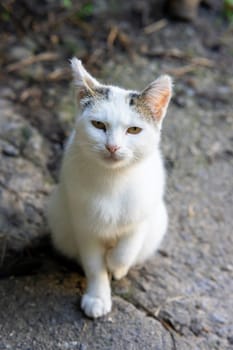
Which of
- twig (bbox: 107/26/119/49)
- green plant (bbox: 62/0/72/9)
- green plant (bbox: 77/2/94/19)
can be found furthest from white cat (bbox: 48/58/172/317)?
green plant (bbox: 77/2/94/19)

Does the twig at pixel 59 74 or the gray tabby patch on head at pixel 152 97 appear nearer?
the gray tabby patch on head at pixel 152 97

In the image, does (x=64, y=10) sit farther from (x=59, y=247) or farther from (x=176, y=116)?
(x=59, y=247)

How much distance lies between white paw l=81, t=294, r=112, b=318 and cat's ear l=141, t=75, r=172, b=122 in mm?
865

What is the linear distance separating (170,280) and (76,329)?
0.60m

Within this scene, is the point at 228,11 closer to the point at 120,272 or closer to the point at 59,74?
the point at 59,74

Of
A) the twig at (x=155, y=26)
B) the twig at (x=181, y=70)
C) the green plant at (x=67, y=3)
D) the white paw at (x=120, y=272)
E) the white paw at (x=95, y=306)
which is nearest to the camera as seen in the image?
the white paw at (x=95, y=306)

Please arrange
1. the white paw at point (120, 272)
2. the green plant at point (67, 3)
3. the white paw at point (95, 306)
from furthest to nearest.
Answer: the green plant at point (67, 3), the white paw at point (120, 272), the white paw at point (95, 306)

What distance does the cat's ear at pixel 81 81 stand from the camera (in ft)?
7.29

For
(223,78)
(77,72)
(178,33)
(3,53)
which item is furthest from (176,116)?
(77,72)

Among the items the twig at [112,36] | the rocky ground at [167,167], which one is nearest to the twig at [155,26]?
the rocky ground at [167,167]

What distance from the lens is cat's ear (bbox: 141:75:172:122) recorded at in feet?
7.16

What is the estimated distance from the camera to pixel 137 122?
7.04 feet

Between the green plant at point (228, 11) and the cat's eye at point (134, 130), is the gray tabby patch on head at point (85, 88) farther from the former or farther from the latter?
the green plant at point (228, 11)

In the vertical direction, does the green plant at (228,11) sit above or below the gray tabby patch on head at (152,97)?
below
